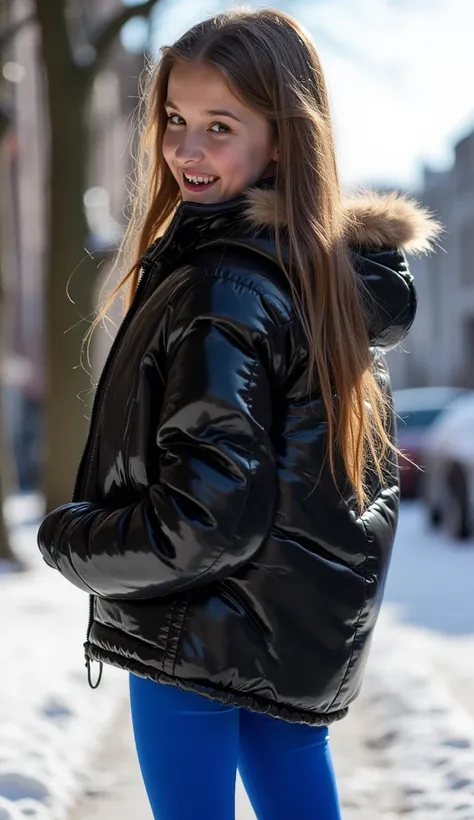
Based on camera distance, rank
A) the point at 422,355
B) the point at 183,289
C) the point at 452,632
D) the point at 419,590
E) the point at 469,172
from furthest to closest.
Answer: the point at 422,355 < the point at 469,172 < the point at 419,590 < the point at 452,632 < the point at 183,289

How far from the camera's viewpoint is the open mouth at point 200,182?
6.46 ft

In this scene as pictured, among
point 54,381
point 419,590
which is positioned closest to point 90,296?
point 54,381

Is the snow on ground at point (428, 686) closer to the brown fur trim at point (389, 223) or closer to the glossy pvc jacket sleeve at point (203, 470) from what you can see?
the brown fur trim at point (389, 223)

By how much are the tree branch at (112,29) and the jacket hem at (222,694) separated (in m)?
9.99

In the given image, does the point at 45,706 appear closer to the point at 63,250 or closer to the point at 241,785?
the point at 241,785

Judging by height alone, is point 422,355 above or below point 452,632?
above

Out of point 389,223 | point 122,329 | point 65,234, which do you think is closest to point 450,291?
point 65,234

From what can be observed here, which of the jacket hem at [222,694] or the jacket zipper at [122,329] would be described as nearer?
the jacket hem at [222,694]

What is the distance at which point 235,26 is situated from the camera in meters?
1.95

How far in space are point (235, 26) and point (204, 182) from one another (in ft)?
0.85

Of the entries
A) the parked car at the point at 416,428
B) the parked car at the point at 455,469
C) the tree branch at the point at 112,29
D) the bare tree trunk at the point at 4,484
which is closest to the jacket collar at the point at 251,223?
the bare tree trunk at the point at 4,484

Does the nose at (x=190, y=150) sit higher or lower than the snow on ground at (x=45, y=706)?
higher

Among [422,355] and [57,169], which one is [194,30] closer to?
[57,169]

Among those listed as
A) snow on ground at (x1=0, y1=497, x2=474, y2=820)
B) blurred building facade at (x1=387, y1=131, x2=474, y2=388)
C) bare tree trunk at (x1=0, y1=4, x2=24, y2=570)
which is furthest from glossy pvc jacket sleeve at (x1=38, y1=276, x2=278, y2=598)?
blurred building facade at (x1=387, y1=131, x2=474, y2=388)
